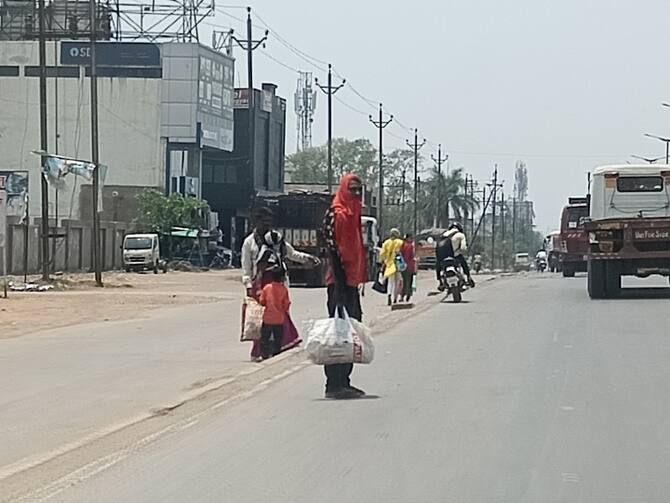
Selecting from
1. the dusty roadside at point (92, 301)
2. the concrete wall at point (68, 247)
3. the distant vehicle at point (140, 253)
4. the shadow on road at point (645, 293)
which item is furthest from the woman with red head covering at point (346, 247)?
the distant vehicle at point (140, 253)

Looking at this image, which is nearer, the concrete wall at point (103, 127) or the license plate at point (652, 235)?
the license plate at point (652, 235)

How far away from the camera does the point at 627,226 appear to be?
1148 inches

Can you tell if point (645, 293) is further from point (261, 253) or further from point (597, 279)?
point (261, 253)

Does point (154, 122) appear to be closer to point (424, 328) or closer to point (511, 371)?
point (424, 328)

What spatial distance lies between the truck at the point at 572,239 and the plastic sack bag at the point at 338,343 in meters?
38.3

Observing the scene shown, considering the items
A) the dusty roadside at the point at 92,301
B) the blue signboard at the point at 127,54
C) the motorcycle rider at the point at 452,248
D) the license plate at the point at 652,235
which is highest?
the blue signboard at the point at 127,54

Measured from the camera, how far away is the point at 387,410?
38.8 feet

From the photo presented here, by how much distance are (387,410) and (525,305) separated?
17.5 meters

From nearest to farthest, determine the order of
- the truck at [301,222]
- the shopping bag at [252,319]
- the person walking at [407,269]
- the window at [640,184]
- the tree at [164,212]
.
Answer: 1. the shopping bag at [252,319]
2. the window at [640,184]
3. the person walking at [407,269]
4. the truck at [301,222]
5. the tree at [164,212]

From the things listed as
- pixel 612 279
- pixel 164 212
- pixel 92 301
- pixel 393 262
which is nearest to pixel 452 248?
pixel 393 262

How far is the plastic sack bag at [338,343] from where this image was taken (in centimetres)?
1233

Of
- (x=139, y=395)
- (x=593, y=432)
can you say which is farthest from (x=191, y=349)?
(x=593, y=432)

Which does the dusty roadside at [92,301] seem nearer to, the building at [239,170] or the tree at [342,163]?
the building at [239,170]

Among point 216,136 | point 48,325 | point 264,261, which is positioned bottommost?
point 48,325
